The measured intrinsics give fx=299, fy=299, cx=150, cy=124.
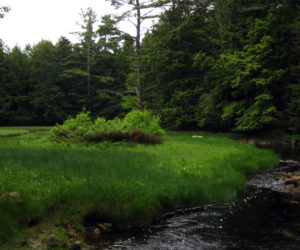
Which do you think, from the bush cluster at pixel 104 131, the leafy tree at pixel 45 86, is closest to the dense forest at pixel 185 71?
the leafy tree at pixel 45 86

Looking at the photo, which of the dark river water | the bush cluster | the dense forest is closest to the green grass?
the dark river water

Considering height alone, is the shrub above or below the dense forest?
below

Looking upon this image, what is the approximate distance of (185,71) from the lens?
4391 cm

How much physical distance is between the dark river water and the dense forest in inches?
760

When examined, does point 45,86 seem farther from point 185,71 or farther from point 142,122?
point 142,122

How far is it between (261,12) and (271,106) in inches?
445

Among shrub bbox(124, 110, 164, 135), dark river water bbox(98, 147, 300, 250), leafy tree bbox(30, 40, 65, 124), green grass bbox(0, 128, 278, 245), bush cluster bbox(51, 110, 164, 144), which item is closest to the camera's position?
dark river water bbox(98, 147, 300, 250)

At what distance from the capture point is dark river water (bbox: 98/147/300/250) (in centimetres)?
688

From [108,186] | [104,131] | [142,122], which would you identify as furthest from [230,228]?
[142,122]

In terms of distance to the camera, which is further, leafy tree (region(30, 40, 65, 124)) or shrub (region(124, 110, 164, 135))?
leafy tree (region(30, 40, 65, 124))

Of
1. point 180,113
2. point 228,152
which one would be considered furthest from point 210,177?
point 180,113

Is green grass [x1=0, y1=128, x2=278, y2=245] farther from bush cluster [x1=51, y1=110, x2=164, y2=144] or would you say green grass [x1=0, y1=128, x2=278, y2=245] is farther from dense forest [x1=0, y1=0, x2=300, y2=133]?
dense forest [x1=0, y1=0, x2=300, y2=133]

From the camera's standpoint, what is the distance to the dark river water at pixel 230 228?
6.88 metres

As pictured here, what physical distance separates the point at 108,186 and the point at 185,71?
36907mm
